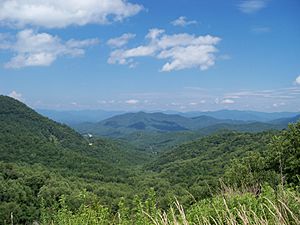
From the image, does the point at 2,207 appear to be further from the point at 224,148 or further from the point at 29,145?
the point at 224,148

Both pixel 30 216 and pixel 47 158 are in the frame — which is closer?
pixel 30 216

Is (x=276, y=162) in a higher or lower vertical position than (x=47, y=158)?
higher

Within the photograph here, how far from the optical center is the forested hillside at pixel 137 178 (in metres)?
4.96

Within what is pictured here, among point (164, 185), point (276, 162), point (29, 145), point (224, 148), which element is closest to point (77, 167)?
point (29, 145)

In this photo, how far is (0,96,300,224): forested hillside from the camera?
4.96 m

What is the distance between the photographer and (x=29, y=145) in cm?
11138

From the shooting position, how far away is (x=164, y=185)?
253ft

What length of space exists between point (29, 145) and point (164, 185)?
2074 inches

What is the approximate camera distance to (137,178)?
313 ft

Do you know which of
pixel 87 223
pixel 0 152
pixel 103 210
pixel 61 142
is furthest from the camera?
pixel 61 142

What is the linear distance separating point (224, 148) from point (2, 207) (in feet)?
273

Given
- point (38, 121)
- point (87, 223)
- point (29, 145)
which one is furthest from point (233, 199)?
point (38, 121)

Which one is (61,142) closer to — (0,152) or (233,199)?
(0,152)

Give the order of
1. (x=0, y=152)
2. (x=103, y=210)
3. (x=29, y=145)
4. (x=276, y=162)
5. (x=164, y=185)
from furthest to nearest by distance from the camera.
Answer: (x=29, y=145) < (x=0, y=152) < (x=164, y=185) < (x=276, y=162) < (x=103, y=210)
